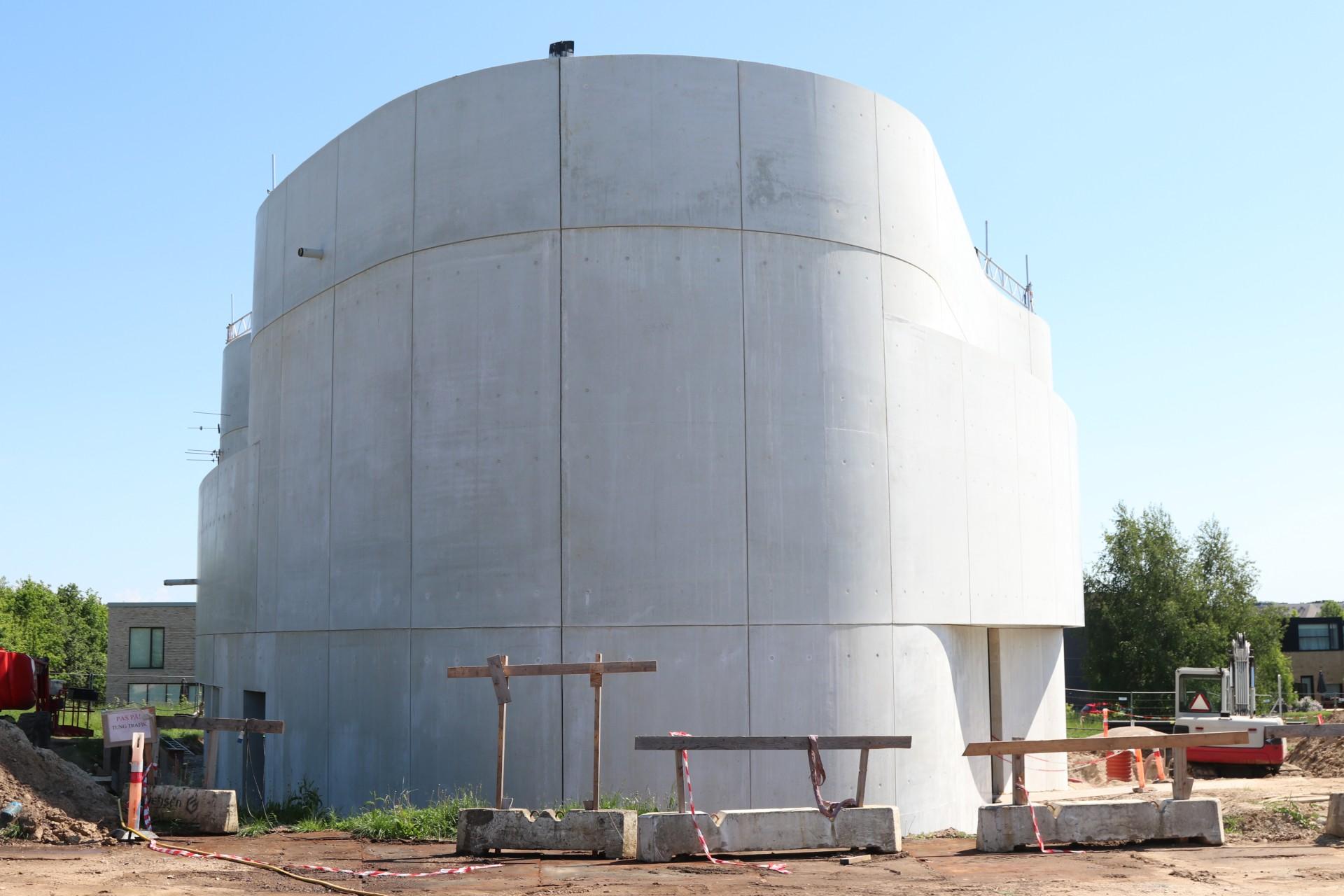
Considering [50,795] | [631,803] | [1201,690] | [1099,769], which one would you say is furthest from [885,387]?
[1201,690]

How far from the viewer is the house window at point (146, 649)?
54.8m

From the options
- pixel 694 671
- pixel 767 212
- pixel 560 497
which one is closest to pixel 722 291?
pixel 767 212

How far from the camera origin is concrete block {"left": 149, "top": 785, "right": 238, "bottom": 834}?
14633mm

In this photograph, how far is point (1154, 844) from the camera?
13602 millimetres

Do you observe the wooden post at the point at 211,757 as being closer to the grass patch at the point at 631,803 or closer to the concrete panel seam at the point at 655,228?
the grass patch at the point at 631,803

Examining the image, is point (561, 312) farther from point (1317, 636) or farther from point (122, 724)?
point (1317, 636)

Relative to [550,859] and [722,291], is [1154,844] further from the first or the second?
[722,291]

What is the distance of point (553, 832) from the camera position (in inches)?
504

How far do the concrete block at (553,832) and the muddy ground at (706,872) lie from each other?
0.16 meters

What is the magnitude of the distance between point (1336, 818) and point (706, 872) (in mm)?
8134

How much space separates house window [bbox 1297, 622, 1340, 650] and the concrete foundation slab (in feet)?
223

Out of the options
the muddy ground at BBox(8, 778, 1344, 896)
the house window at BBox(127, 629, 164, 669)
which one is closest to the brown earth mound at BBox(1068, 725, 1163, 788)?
the muddy ground at BBox(8, 778, 1344, 896)

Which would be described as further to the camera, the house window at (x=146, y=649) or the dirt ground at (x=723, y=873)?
the house window at (x=146, y=649)

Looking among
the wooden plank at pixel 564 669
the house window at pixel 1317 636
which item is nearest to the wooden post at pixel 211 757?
the wooden plank at pixel 564 669
